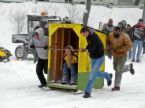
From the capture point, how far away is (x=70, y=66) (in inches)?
532

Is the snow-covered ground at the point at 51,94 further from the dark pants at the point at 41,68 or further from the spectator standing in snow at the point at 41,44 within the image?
the spectator standing in snow at the point at 41,44

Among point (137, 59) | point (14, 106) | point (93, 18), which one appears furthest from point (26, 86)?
point (93, 18)

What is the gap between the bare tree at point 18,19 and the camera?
37287mm

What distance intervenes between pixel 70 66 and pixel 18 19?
24.7 meters

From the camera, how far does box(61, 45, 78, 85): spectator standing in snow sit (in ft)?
44.0

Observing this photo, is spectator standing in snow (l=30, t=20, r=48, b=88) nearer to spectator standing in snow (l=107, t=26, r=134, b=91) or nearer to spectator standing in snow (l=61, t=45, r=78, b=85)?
spectator standing in snow (l=61, t=45, r=78, b=85)

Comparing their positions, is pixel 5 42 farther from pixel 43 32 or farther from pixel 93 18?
pixel 43 32

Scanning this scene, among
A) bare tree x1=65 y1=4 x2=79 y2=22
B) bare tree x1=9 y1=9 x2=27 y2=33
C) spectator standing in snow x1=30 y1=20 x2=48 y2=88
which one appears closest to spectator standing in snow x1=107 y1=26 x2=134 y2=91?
spectator standing in snow x1=30 y1=20 x2=48 y2=88

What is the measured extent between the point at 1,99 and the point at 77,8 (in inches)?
1221

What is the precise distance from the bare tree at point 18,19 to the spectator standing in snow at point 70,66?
2364 centimetres

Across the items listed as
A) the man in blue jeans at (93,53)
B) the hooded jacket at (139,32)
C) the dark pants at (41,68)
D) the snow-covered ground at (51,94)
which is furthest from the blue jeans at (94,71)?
the hooded jacket at (139,32)

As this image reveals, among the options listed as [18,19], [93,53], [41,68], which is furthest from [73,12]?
[93,53]

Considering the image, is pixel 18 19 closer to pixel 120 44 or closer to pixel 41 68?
pixel 41 68

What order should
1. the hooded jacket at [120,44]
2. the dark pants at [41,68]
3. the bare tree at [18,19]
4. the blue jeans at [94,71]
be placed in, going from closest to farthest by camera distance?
the blue jeans at [94,71] < the hooded jacket at [120,44] < the dark pants at [41,68] < the bare tree at [18,19]
